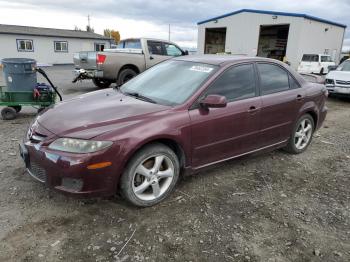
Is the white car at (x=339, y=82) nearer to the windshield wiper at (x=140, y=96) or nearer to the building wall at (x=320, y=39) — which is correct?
the windshield wiper at (x=140, y=96)

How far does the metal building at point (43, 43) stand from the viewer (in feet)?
86.0

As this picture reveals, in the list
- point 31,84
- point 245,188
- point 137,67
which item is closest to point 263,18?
point 137,67

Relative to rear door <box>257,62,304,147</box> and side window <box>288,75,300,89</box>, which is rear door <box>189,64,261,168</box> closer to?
rear door <box>257,62,304,147</box>

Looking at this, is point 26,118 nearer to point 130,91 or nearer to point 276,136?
point 130,91

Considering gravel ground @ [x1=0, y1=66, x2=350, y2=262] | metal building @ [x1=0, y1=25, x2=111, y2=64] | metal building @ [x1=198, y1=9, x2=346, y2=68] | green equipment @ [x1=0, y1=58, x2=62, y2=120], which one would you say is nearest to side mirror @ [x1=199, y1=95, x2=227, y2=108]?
gravel ground @ [x1=0, y1=66, x2=350, y2=262]

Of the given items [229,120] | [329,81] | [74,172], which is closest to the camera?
[74,172]

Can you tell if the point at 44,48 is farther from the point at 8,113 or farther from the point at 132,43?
the point at 8,113

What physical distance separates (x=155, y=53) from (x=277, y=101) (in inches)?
289

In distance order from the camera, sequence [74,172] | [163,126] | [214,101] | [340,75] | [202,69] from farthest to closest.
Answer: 1. [340,75]
2. [202,69]
3. [214,101]
4. [163,126]
5. [74,172]

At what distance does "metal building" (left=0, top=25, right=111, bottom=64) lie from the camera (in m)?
26.2

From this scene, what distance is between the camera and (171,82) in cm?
378

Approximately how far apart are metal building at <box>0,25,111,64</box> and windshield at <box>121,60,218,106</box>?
87.2 ft

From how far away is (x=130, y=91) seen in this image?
3.97 m

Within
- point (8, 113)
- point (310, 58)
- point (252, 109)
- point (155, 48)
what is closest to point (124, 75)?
point (155, 48)
